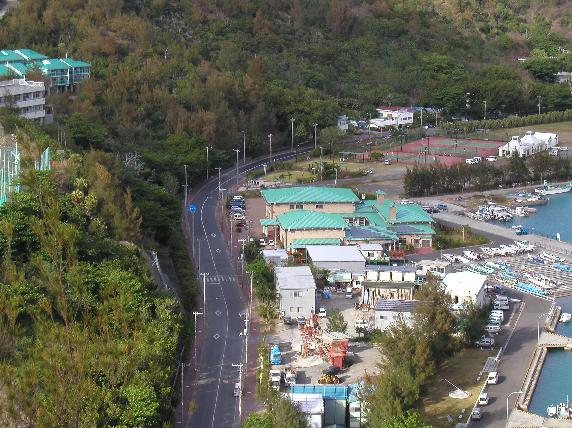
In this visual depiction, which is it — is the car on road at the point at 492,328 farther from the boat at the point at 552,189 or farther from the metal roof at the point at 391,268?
the boat at the point at 552,189

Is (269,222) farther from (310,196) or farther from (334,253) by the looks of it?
(334,253)

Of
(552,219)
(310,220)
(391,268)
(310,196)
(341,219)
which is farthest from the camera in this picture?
(552,219)

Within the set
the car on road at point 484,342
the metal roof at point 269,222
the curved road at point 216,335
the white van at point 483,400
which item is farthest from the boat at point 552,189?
the white van at point 483,400

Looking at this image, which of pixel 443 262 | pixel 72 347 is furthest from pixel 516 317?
pixel 72 347

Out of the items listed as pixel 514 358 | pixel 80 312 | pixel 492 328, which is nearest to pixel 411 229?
pixel 492 328

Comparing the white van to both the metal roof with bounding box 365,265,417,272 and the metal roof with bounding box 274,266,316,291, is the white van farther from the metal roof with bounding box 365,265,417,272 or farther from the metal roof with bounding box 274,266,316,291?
the metal roof with bounding box 365,265,417,272

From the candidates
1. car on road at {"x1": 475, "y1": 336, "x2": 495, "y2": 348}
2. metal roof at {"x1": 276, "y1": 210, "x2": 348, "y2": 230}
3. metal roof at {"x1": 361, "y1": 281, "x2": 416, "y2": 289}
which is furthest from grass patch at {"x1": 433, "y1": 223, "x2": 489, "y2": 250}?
car on road at {"x1": 475, "y1": 336, "x2": 495, "y2": 348}
